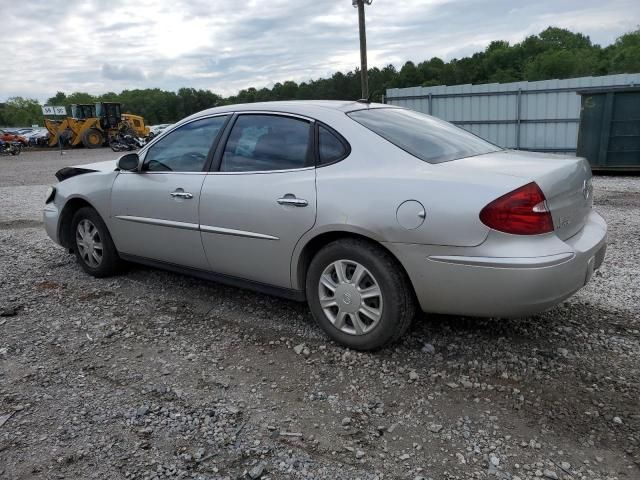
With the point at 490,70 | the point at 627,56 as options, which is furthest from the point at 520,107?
the point at 490,70

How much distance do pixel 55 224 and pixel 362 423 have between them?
13.2ft

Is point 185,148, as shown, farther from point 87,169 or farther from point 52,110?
point 52,110

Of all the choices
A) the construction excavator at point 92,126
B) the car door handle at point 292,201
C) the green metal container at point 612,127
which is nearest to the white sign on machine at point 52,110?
the construction excavator at point 92,126

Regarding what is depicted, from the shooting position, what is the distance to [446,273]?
2949 mm

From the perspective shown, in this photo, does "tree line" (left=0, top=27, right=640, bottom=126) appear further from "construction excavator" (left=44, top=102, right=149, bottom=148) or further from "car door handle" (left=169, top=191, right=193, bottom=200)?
"car door handle" (left=169, top=191, right=193, bottom=200)

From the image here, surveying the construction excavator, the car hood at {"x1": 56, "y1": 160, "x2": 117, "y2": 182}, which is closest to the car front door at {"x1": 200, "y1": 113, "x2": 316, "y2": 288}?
the car hood at {"x1": 56, "y1": 160, "x2": 117, "y2": 182}

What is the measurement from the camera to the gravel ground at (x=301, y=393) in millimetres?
2436

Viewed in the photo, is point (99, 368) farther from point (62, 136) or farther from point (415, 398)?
point (62, 136)

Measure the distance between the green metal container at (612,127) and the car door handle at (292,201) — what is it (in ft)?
33.8

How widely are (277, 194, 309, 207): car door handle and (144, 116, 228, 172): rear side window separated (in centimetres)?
92

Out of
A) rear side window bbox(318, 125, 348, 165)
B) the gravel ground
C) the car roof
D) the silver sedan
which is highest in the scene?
the car roof

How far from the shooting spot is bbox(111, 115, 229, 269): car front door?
13.3 ft

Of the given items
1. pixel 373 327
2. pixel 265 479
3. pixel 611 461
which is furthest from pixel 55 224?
pixel 611 461

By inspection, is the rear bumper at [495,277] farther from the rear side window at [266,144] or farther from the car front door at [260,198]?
the rear side window at [266,144]
